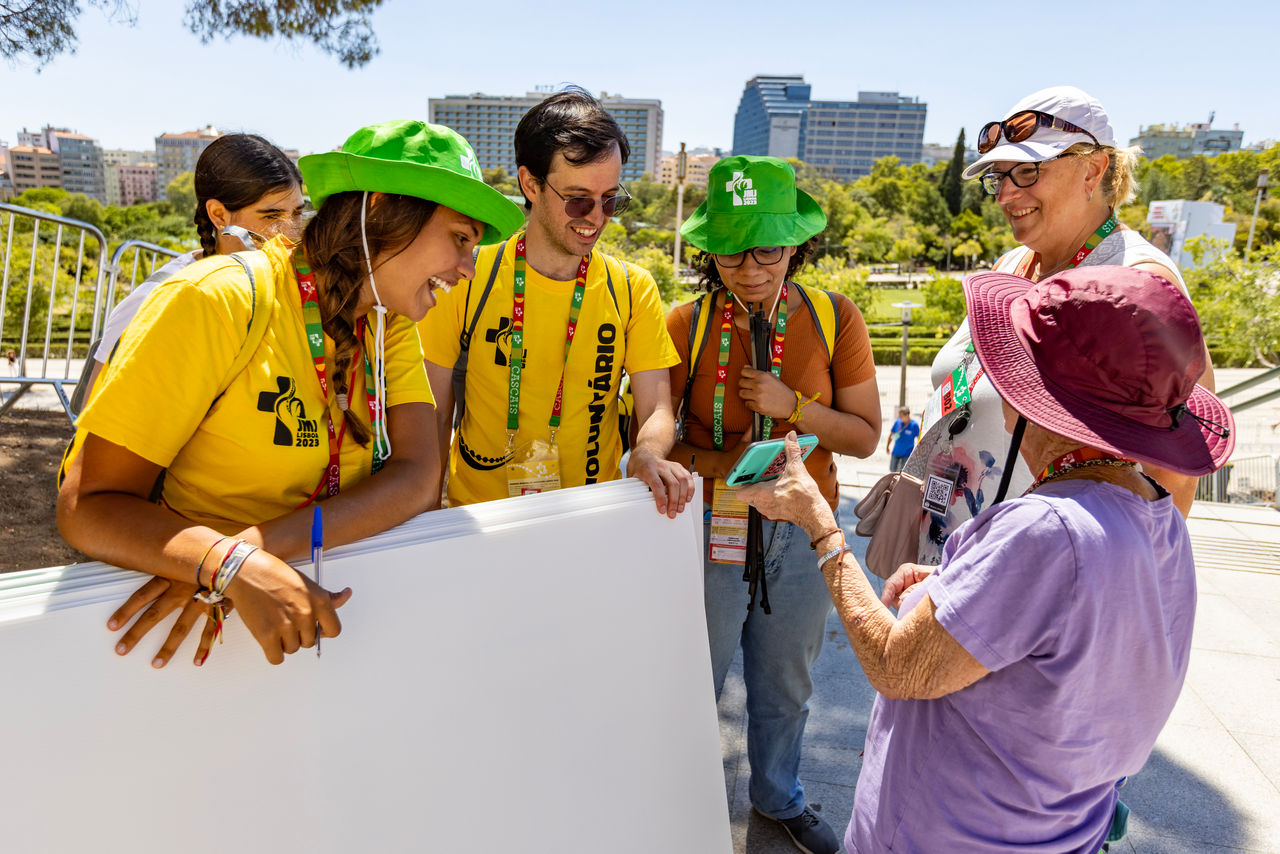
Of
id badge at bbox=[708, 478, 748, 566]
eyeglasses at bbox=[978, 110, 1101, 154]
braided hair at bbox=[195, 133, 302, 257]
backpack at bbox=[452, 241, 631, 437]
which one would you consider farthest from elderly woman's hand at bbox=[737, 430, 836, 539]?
braided hair at bbox=[195, 133, 302, 257]

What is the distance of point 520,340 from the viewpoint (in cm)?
206

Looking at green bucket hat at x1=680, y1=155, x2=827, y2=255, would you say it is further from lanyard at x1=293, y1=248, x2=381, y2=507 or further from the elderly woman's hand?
lanyard at x1=293, y1=248, x2=381, y2=507

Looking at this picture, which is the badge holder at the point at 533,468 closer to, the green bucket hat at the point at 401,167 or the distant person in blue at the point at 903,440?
the green bucket hat at the point at 401,167

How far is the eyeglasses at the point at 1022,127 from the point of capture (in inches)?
82.6

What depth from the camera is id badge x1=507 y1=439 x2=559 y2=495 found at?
2070mm

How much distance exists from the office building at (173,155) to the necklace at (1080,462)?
151 meters

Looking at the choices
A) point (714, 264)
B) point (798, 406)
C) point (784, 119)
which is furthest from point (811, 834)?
point (784, 119)

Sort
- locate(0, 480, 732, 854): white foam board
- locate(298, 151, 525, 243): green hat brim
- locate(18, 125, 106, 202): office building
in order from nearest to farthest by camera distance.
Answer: locate(0, 480, 732, 854): white foam board, locate(298, 151, 525, 243): green hat brim, locate(18, 125, 106, 202): office building

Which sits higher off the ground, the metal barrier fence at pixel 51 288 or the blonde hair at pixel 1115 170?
the blonde hair at pixel 1115 170

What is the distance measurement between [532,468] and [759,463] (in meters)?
0.65

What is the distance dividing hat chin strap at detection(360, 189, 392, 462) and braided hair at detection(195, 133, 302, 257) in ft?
4.49

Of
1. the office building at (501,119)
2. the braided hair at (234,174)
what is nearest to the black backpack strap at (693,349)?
the braided hair at (234,174)

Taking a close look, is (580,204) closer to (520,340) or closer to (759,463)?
(520,340)

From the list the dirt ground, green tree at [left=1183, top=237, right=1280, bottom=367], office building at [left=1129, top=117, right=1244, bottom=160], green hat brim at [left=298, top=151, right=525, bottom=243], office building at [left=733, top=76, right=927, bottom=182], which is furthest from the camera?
office building at [left=733, top=76, right=927, bottom=182]
